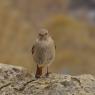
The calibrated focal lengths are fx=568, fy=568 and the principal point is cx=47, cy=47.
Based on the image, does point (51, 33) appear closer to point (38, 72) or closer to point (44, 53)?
point (38, 72)

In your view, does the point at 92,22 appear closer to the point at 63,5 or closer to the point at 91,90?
the point at 63,5

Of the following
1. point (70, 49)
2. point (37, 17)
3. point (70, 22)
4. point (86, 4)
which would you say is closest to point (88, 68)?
point (70, 49)

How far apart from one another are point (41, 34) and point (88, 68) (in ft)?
34.6

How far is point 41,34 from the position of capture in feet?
22.9

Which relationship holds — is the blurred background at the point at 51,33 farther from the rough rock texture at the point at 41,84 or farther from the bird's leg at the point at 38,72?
the rough rock texture at the point at 41,84

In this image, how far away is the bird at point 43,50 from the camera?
6984 millimetres

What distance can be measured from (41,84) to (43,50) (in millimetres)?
468

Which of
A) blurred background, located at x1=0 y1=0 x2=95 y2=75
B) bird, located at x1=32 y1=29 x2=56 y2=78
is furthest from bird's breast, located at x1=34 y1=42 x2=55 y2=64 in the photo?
blurred background, located at x1=0 y1=0 x2=95 y2=75

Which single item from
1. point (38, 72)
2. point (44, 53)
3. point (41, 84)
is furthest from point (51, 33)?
point (41, 84)

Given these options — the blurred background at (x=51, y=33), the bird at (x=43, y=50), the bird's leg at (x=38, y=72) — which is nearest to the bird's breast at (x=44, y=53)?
the bird at (x=43, y=50)

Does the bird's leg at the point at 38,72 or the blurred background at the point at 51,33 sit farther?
the blurred background at the point at 51,33

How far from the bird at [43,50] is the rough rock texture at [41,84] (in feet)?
0.58

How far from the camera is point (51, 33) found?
72.1 feet

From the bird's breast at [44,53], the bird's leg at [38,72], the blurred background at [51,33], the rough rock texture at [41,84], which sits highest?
the blurred background at [51,33]
